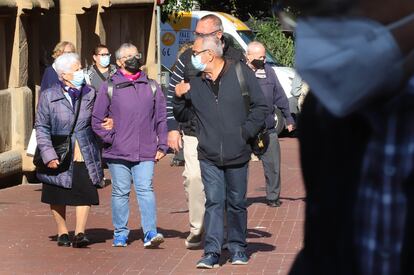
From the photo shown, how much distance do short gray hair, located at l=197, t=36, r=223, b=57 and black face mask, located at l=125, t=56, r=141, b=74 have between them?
0.89m

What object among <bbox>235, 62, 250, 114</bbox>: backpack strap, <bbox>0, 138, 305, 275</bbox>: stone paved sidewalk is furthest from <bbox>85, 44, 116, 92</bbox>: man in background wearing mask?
<bbox>235, 62, 250, 114</bbox>: backpack strap

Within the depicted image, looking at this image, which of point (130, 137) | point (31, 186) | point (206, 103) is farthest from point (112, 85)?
point (31, 186)

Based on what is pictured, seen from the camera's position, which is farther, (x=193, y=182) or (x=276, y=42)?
(x=276, y=42)

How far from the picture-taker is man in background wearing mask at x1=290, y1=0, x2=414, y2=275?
1.72m

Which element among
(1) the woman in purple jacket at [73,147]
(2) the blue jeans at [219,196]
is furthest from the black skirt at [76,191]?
(2) the blue jeans at [219,196]

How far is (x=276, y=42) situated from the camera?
27141 mm

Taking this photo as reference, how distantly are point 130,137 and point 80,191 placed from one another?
2.17 feet

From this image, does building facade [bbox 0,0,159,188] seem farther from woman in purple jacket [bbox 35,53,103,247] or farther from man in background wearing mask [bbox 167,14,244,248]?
man in background wearing mask [bbox 167,14,244,248]

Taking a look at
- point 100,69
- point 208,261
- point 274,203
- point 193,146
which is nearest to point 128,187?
point 193,146

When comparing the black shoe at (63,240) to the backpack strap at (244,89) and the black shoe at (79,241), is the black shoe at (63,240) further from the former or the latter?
the backpack strap at (244,89)

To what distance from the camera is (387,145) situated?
1792 mm

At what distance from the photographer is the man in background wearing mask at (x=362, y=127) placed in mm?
1724

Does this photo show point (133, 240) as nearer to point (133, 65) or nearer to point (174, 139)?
point (174, 139)

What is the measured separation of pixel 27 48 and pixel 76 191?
19.1ft
